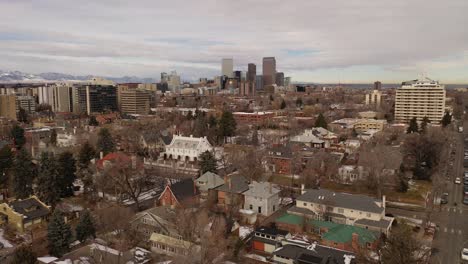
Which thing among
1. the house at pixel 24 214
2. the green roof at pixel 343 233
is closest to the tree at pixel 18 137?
the house at pixel 24 214

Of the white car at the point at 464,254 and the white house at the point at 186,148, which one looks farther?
the white house at the point at 186,148

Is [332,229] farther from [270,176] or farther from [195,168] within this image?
[195,168]

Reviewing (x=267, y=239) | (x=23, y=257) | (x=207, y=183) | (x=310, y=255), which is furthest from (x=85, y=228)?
(x=310, y=255)

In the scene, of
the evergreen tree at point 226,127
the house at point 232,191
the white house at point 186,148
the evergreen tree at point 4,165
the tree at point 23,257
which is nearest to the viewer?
the tree at point 23,257

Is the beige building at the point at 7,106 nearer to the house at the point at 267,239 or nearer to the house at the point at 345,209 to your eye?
the house at the point at 345,209

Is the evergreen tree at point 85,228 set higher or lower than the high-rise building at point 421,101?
lower
